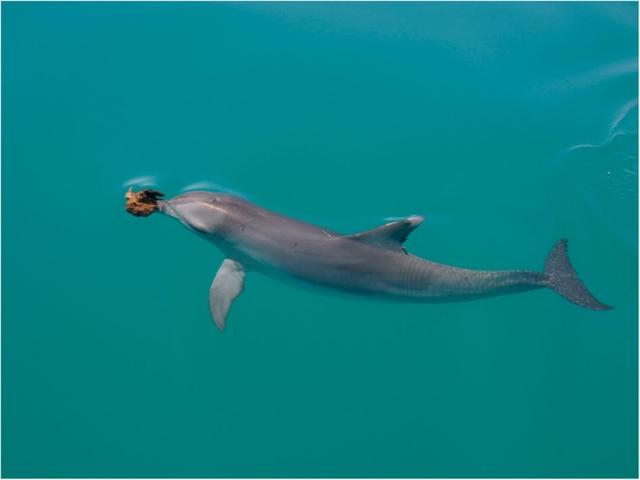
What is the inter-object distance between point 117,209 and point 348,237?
3.39m

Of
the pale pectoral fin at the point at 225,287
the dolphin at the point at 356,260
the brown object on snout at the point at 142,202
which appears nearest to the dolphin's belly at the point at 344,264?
the dolphin at the point at 356,260

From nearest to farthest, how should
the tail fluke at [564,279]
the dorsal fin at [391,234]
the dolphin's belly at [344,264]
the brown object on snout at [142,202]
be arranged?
the dorsal fin at [391,234]
the dolphin's belly at [344,264]
the tail fluke at [564,279]
the brown object on snout at [142,202]

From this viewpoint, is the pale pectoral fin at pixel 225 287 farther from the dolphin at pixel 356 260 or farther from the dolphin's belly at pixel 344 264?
the dolphin's belly at pixel 344 264

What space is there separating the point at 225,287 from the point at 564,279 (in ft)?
13.2

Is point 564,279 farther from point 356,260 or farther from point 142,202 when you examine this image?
point 142,202

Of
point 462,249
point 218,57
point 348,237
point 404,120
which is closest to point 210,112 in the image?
point 218,57

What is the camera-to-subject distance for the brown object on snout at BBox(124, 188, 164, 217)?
25.0 feet

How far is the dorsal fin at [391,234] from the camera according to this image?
6.67 meters

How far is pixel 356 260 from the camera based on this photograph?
6.93 m

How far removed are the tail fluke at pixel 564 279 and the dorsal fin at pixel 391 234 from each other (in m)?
1.71

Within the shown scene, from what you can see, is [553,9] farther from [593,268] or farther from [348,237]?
[348,237]

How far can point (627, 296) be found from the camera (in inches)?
313

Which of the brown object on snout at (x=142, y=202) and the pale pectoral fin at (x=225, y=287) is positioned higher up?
the brown object on snout at (x=142, y=202)

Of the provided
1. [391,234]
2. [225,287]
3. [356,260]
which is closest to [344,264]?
[356,260]
